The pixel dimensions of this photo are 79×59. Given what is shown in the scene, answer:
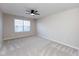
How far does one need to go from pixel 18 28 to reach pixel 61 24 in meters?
3.34

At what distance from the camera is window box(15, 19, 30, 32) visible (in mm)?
5792

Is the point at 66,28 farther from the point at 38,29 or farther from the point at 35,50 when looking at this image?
the point at 38,29

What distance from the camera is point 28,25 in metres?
6.79

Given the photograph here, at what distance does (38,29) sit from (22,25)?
5.05 feet

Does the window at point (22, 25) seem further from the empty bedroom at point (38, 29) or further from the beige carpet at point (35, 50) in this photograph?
the beige carpet at point (35, 50)

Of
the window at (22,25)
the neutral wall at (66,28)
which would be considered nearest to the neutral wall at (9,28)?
the window at (22,25)

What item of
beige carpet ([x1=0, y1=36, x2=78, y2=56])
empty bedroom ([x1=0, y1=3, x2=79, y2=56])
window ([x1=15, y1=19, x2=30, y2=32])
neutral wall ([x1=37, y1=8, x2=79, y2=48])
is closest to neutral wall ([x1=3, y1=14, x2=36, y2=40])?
empty bedroom ([x1=0, y1=3, x2=79, y2=56])

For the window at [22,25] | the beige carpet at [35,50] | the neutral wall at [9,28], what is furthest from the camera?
the window at [22,25]

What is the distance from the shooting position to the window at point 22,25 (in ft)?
19.0

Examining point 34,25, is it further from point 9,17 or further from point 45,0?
point 45,0

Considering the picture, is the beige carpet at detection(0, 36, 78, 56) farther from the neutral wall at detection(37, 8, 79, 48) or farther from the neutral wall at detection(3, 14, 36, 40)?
the neutral wall at detection(3, 14, 36, 40)

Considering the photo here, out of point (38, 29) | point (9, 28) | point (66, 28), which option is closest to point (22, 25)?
point (9, 28)

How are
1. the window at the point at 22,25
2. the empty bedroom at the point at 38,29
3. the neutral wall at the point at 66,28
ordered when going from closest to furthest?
the empty bedroom at the point at 38,29, the neutral wall at the point at 66,28, the window at the point at 22,25

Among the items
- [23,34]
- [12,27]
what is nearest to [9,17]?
[12,27]
